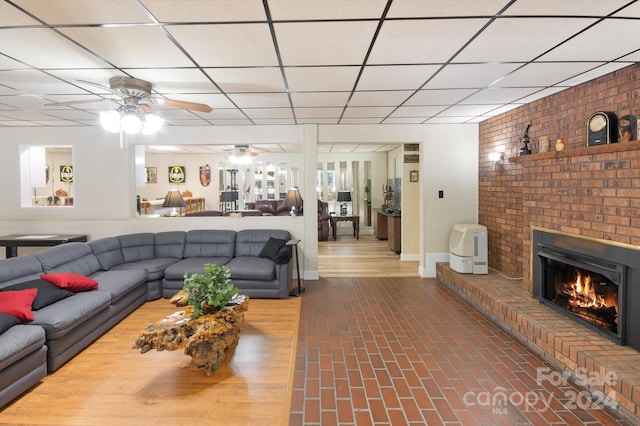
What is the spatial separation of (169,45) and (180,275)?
3062mm

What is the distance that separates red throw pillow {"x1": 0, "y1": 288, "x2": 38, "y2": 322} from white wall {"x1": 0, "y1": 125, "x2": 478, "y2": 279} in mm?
2804

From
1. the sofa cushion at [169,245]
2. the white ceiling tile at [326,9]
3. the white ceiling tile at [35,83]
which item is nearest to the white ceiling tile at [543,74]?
the white ceiling tile at [326,9]

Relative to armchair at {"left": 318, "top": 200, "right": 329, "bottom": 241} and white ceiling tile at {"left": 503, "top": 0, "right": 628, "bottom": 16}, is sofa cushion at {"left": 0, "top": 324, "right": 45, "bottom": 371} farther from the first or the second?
armchair at {"left": 318, "top": 200, "right": 329, "bottom": 241}

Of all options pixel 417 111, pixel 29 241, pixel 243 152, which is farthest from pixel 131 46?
pixel 243 152

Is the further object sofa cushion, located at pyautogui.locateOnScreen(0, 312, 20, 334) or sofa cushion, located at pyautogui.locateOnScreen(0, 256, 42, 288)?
sofa cushion, located at pyautogui.locateOnScreen(0, 256, 42, 288)

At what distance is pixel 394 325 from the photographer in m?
3.76

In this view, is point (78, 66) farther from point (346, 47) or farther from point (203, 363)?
point (203, 363)

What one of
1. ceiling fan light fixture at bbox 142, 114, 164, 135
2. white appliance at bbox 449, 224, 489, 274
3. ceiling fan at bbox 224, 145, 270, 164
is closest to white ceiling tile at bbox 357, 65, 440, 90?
ceiling fan light fixture at bbox 142, 114, 164, 135

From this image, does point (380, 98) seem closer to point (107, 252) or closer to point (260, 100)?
point (260, 100)

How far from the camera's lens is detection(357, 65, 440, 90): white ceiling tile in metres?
2.99

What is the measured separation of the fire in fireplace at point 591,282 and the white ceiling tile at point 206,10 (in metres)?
3.27

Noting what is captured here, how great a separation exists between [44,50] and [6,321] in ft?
6.73

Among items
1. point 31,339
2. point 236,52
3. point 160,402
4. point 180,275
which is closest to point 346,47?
point 236,52

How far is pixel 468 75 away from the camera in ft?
10.4
